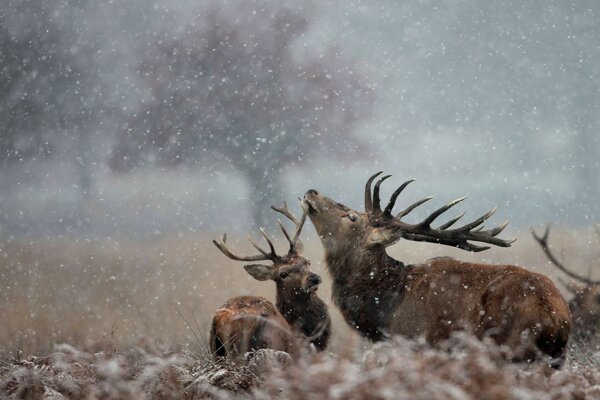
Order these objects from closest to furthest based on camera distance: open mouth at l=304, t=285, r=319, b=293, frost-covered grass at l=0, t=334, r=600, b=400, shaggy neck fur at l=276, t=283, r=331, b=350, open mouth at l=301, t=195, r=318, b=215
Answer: frost-covered grass at l=0, t=334, r=600, b=400 < open mouth at l=301, t=195, r=318, b=215 < open mouth at l=304, t=285, r=319, b=293 < shaggy neck fur at l=276, t=283, r=331, b=350

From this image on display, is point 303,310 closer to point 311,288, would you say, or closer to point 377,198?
point 311,288

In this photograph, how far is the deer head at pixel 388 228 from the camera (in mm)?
8039

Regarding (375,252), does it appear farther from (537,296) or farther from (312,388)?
(312,388)

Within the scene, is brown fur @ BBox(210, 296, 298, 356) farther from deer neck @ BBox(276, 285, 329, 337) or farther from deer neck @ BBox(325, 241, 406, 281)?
deer neck @ BBox(276, 285, 329, 337)

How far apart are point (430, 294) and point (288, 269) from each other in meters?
3.61

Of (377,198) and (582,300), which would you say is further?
(582,300)

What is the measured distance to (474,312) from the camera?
250 inches

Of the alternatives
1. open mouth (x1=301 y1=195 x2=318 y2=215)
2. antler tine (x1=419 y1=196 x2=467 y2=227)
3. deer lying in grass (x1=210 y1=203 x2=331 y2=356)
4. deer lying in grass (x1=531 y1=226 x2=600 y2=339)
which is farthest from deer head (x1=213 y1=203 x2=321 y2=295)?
deer lying in grass (x1=531 y1=226 x2=600 y2=339)

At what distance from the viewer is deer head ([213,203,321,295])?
9.95 metres

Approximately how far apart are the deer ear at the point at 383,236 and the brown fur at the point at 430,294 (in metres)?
0.01

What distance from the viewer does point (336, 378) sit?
3164mm

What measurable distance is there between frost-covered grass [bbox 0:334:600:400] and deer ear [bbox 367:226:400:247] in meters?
2.33

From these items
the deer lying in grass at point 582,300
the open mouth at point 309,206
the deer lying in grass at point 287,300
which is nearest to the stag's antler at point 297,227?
the deer lying in grass at point 287,300

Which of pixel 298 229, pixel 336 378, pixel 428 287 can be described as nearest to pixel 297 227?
pixel 298 229
